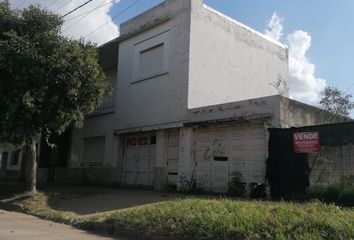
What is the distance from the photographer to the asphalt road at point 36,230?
9.41 m

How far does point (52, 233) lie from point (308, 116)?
10.2 metres

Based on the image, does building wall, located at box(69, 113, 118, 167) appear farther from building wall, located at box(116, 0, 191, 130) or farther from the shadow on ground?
the shadow on ground

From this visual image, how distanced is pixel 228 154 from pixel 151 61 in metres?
6.79

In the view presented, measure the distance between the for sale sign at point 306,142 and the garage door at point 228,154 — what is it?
1.71 metres

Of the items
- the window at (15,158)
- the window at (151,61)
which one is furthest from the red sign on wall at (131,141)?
the window at (15,158)

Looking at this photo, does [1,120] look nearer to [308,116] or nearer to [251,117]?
[251,117]

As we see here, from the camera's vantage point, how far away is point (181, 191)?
1778 cm

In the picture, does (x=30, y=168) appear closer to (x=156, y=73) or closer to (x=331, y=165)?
(x=156, y=73)

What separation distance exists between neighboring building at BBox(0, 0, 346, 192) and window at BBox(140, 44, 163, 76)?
5 cm

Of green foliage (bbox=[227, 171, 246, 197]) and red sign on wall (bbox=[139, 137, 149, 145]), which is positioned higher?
red sign on wall (bbox=[139, 137, 149, 145])

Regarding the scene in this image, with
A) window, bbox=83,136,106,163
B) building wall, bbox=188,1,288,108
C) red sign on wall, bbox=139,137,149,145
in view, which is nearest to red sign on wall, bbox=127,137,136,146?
red sign on wall, bbox=139,137,149,145

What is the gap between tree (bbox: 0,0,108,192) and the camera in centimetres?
1555

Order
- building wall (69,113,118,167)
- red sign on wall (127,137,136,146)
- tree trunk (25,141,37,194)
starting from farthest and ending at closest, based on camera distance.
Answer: building wall (69,113,118,167)
red sign on wall (127,137,136,146)
tree trunk (25,141,37,194)

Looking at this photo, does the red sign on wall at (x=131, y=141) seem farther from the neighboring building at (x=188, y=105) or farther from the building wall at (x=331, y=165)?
the building wall at (x=331, y=165)
